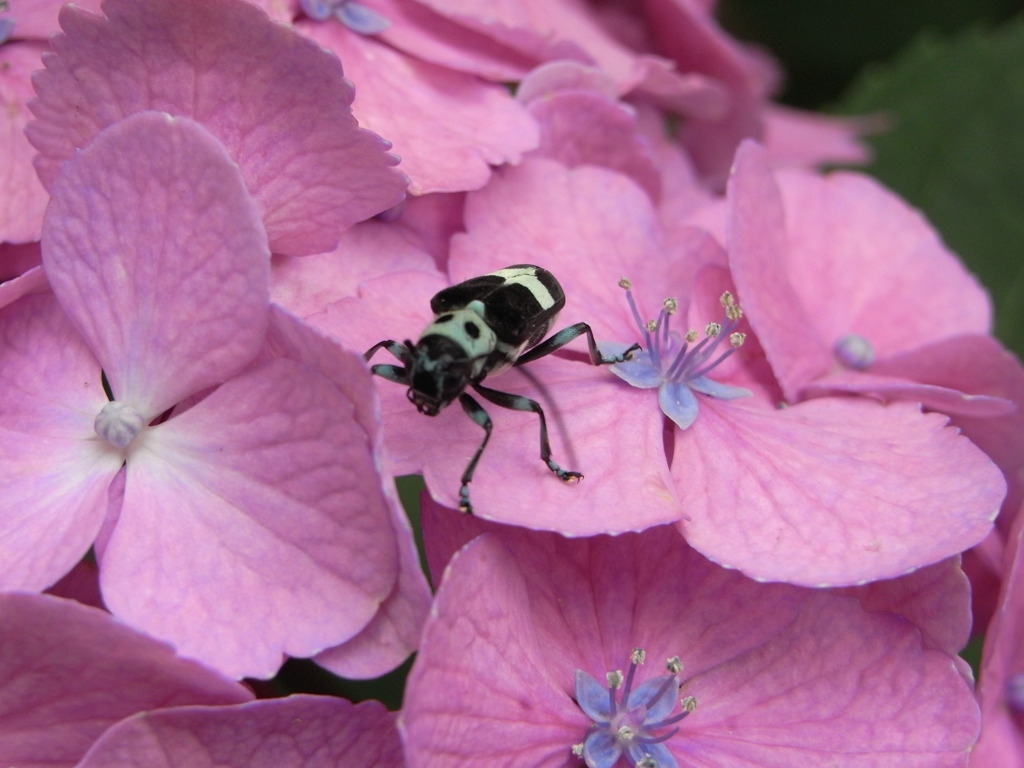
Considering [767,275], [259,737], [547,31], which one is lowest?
[259,737]

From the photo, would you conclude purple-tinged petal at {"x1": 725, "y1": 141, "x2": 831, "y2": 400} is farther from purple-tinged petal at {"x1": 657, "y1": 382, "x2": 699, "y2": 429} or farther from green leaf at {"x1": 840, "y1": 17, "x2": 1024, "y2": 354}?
green leaf at {"x1": 840, "y1": 17, "x2": 1024, "y2": 354}

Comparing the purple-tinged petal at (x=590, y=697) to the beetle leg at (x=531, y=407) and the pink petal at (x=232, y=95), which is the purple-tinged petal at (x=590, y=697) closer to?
the beetle leg at (x=531, y=407)

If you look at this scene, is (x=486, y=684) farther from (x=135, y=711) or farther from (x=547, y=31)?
(x=547, y=31)

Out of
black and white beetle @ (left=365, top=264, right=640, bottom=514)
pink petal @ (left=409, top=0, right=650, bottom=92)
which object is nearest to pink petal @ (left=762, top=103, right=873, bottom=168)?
pink petal @ (left=409, top=0, right=650, bottom=92)

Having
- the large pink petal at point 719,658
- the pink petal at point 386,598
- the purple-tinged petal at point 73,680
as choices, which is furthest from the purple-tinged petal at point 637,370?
the purple-tinged petal at point 73,680

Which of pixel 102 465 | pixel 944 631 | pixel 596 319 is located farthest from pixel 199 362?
pixel 944 631

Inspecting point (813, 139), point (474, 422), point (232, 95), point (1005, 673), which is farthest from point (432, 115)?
point (813, 139)

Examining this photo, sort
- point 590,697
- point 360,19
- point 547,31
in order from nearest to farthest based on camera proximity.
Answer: point 590,697 → point 360,19 → point 547,31
